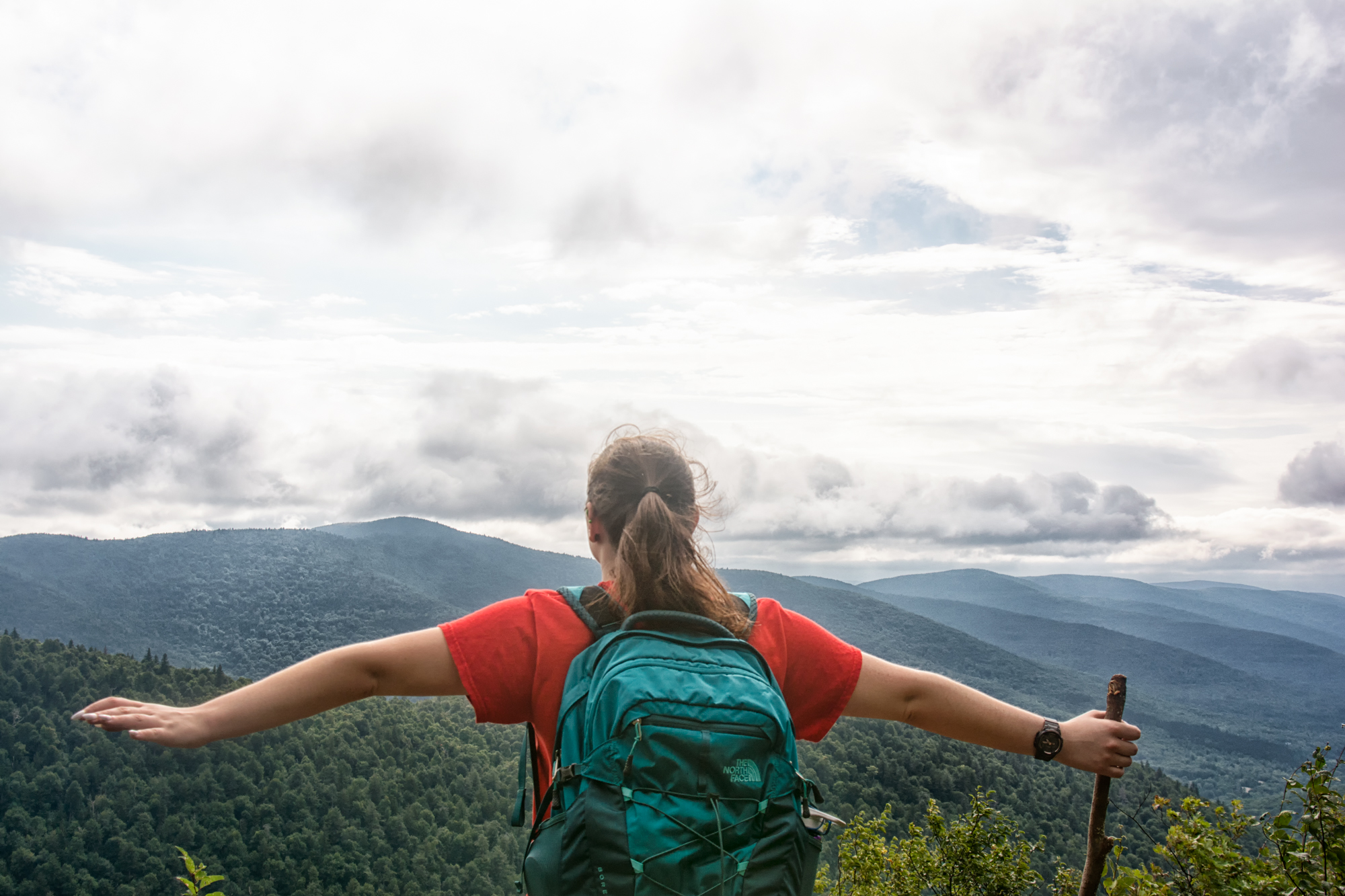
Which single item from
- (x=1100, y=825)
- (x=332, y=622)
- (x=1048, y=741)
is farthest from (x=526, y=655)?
(x=332, y=622)

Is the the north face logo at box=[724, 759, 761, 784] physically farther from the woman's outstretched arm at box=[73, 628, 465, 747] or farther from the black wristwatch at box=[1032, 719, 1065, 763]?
the black wristwatch at box=[1032, 719, 1065, 763]

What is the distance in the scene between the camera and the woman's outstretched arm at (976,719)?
2.40 m

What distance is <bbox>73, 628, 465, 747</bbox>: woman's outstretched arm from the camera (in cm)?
201

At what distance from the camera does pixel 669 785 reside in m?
1.91

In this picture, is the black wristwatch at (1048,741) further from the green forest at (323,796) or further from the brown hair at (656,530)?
the green forest at (323,796)

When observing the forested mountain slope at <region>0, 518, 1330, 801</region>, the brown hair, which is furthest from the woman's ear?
the forested mountain slope at <region>0, 518, 1330, 801</region>

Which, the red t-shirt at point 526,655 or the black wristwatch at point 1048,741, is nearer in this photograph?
the red t-shirt at point 526,655

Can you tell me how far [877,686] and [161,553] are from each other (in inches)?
8904

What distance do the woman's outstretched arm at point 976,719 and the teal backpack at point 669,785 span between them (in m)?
0.45

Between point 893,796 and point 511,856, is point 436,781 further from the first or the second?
point 893,796

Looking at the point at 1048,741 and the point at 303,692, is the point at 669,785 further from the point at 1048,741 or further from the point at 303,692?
the point at 1048,741

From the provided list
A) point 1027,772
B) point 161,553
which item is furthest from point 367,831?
point 161,553

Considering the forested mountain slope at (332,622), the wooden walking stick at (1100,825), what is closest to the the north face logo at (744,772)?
the wooden walking stick at (1100,825)

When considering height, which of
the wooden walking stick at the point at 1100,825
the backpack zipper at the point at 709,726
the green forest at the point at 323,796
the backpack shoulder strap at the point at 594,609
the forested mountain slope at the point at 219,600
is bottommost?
the forested mountain slope at the point at 219,600
